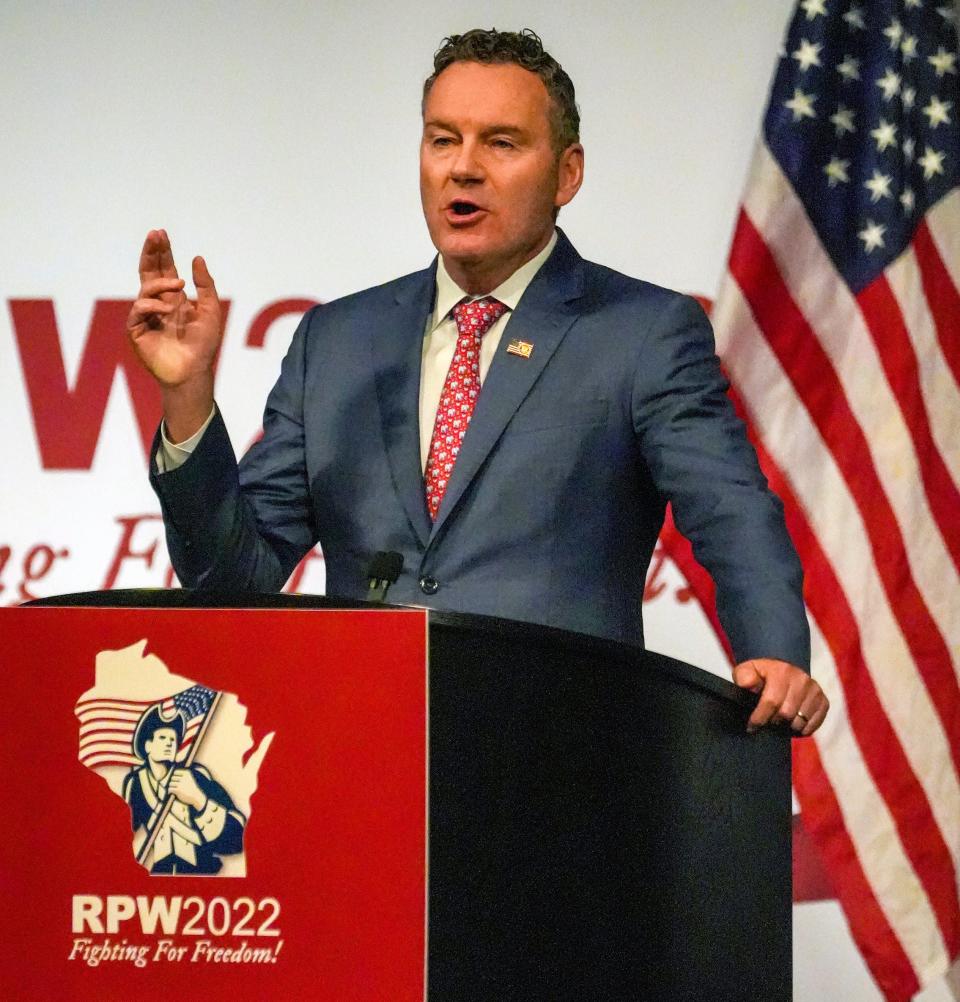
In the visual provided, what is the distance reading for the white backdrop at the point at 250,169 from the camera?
346 centimetres

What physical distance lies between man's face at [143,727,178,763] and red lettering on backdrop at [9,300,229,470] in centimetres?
223

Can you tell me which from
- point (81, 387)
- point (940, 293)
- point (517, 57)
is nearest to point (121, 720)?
point (517, 57)

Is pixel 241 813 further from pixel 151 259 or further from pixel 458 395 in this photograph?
pixel 458 395

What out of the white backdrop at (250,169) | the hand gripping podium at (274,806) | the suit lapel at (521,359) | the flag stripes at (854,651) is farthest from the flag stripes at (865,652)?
the hand gripping podium at (274,806)

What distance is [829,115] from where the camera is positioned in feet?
11.5

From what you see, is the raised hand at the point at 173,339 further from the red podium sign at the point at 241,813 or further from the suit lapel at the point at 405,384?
the red podium sign at the point at 241,813

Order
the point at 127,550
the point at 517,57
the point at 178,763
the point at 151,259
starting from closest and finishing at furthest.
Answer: the point at 178,763
the point at 151,259
the point at 517,57
the point at 127,550

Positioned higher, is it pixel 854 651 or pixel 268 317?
pixel 268 317

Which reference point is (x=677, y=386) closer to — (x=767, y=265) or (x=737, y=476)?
(x=737, y=476)

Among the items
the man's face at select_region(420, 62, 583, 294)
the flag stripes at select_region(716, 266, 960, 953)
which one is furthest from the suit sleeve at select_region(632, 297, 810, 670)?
the flag stripes at select_region(716, 266, 960, 953)

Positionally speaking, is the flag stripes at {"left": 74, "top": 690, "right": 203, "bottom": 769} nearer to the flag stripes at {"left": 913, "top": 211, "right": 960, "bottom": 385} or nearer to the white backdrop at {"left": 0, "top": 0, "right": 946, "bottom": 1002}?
the white backdrop at {"left": 0, "top": 0, "right": 946, "bottom": 1002}

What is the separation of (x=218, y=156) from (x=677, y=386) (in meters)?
1.81

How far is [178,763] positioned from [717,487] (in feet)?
2.98

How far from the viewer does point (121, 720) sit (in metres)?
1.33
